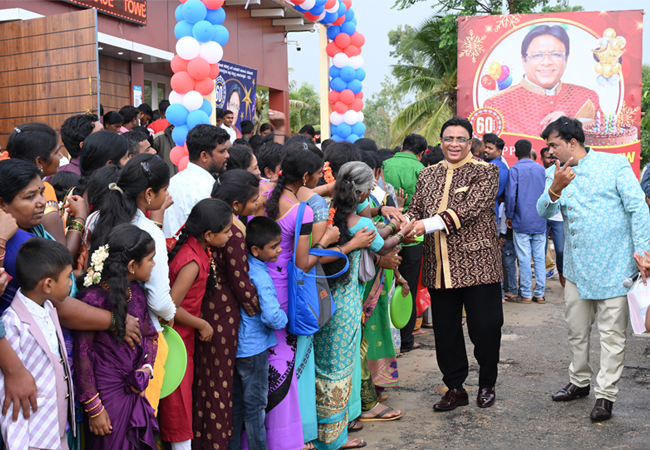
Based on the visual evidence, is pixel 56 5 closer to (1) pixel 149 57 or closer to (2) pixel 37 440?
(1) pixel 149 57

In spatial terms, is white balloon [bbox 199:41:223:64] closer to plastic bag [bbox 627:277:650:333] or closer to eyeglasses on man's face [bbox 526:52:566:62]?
plastic bag [bbox 627:277:650:333]

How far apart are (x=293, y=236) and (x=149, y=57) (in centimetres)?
860

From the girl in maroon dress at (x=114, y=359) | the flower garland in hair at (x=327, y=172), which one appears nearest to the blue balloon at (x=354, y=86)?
the flower garland in hair at (x=327, y=172)

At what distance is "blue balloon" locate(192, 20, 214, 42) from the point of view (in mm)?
5395

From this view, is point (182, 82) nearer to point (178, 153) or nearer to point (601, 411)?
point (178, 153)

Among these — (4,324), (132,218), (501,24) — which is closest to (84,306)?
(4,324)

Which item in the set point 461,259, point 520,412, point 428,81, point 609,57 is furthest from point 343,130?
point 428,81

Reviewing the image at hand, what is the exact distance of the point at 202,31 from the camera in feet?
17.7

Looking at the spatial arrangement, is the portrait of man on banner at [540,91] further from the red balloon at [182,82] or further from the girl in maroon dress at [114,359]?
the girl in maroon dress at [114,359]

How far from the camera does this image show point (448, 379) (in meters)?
4.11

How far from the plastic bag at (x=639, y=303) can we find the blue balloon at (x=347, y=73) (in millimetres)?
5458

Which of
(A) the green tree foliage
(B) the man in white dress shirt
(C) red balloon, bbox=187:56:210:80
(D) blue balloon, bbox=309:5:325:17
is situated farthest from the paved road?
(A) the green tree foliage

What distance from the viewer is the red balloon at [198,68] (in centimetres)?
540

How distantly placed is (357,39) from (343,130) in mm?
1310
